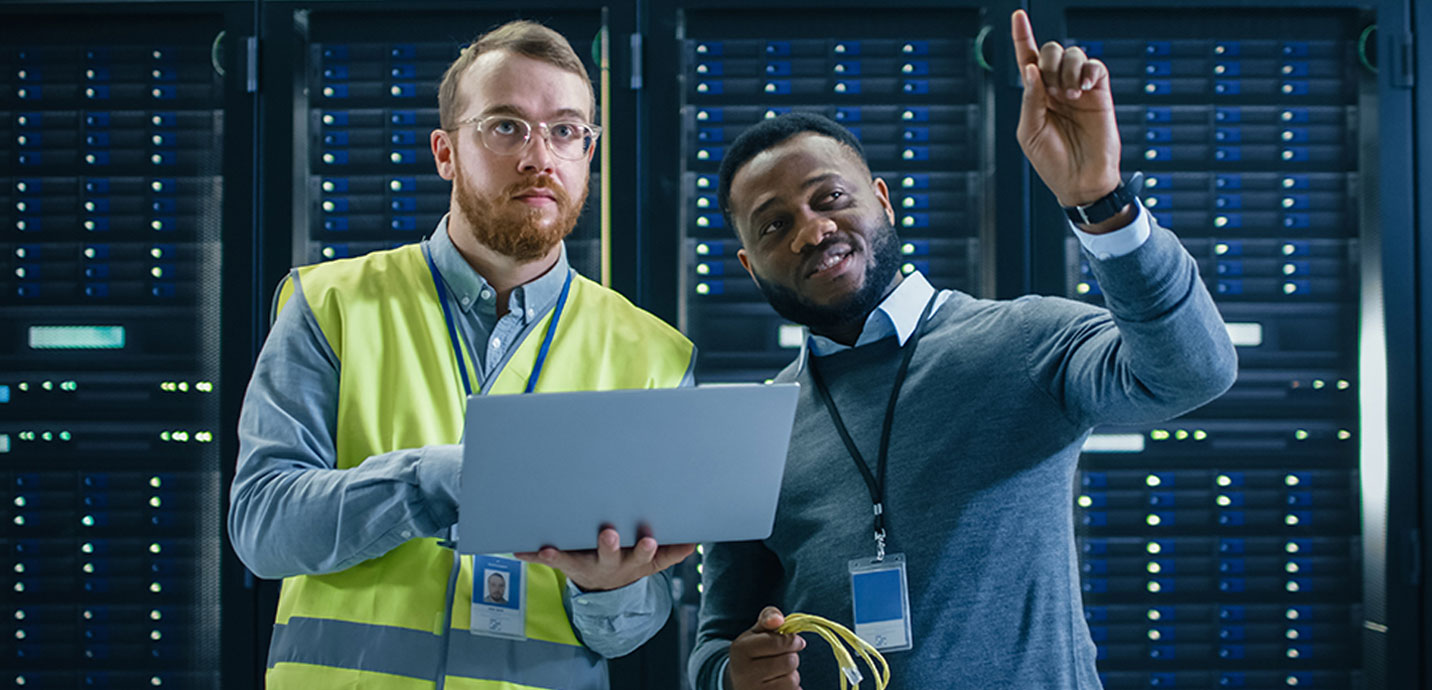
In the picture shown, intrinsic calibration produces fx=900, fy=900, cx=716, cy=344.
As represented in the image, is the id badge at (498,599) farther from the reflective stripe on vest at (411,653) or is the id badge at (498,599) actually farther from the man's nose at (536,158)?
the man's nose at (536,158)

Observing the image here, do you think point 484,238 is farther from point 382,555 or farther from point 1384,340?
point 1384,340

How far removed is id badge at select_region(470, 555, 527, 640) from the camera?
1310mm

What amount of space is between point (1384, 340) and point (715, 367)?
1449mm

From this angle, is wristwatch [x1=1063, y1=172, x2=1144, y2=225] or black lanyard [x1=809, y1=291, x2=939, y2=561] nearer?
wristwatch [x1=1063, y1=172, x2=1144, y2=225]

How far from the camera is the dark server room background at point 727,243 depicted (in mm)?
1940

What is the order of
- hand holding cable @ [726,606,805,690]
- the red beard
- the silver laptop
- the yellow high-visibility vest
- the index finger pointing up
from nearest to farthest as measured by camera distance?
1. the silver laptop
2. the index finger pointing up
3. hand holding cable @ [726,606,805,690]
4. the yellow high-visibility vest
5. the red beard

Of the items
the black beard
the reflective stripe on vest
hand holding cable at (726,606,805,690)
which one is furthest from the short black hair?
the reflective stripe on vest

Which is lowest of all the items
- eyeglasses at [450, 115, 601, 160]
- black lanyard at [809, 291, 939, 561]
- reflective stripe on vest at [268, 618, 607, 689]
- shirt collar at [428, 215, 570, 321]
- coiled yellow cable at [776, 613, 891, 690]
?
reflective stripe on vest at [268, 618, 607, 689]

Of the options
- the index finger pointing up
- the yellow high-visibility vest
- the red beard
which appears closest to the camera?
the index finger pointing up

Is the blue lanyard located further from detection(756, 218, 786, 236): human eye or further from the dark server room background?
the dark server room background

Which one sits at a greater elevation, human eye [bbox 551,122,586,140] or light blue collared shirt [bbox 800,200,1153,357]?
human eye [bbox 551,122,586,140]

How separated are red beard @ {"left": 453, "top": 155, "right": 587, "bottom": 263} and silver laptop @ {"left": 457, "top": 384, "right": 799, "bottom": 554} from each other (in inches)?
20.1

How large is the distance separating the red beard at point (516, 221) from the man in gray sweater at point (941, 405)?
0.97ft

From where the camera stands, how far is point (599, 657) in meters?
1.40
